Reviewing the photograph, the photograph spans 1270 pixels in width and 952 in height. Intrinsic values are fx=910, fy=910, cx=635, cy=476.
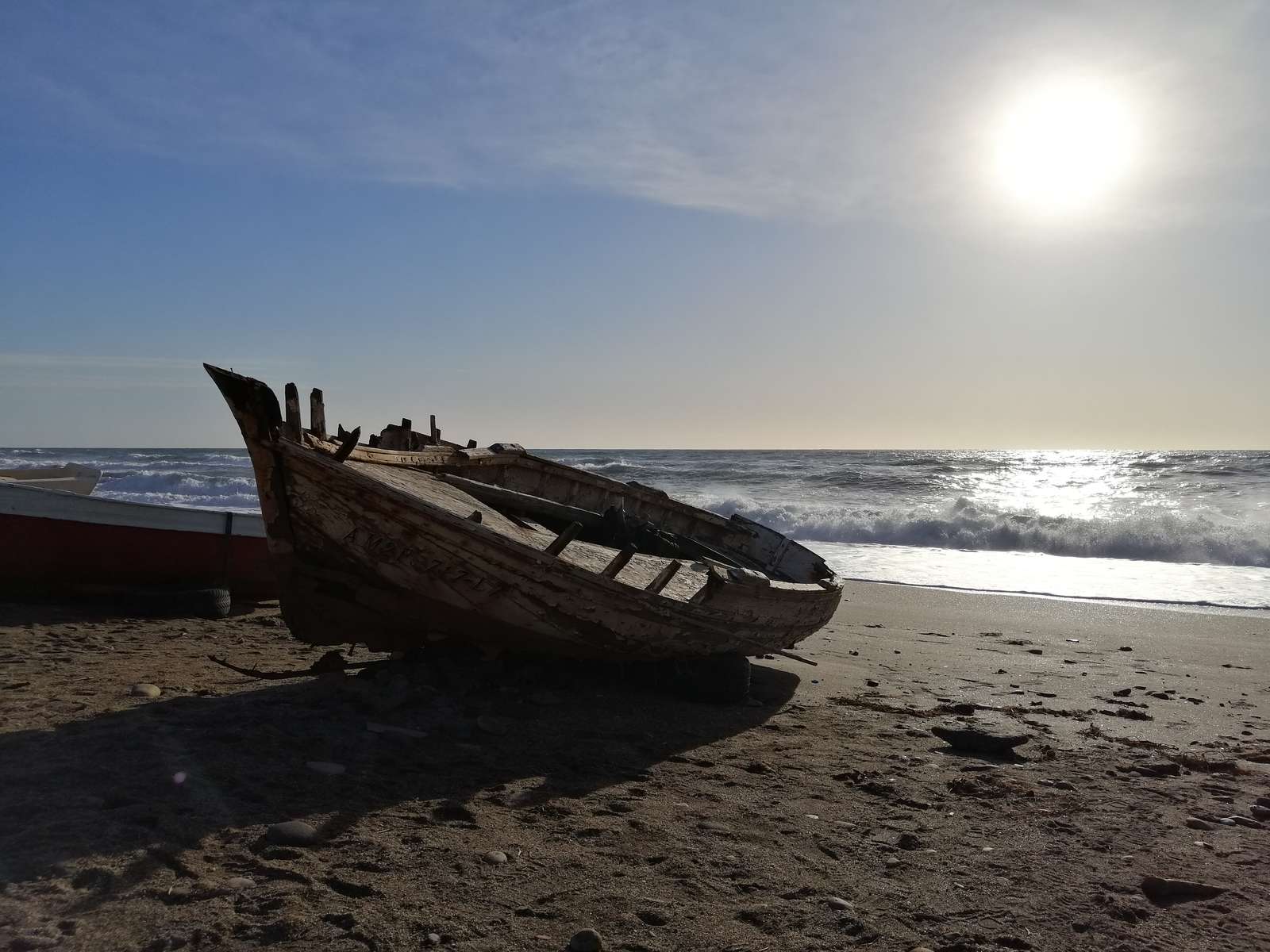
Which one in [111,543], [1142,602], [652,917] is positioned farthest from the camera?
[1142,602]

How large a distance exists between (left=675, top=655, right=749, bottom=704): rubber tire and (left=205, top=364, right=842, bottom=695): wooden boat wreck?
0.26 ft

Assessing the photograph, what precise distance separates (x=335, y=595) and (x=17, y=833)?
5.72 ft

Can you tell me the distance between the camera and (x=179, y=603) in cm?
728

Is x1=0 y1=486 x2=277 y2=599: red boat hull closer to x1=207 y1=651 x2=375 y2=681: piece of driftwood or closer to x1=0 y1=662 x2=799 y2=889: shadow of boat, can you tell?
x1=207 y1=651 x2=375 y2=681: piece of driftwood

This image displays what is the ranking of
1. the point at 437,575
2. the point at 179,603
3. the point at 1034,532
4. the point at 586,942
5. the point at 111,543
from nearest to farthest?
the point at 586,942 → the point at 437,575 → the point at 111,543 → the point at 179,603 → the point at 1034,532

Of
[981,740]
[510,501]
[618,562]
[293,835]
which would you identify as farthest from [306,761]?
[981,740]

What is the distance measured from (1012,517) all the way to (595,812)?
51.7 ft

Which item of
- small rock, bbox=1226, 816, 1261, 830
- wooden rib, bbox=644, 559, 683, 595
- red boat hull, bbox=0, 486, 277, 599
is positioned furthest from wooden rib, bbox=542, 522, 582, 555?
red boat hull, bbox=0, 486, 277, 599

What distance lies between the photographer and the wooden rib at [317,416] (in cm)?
460

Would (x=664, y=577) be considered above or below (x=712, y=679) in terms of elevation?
above

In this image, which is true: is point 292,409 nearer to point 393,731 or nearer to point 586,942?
point 393,731

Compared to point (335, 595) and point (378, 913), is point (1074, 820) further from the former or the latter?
point (335, 595)

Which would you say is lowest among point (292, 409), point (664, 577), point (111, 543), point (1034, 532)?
point (1034, 532)

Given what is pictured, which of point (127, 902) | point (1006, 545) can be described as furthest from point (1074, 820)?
point (1006, 545)
